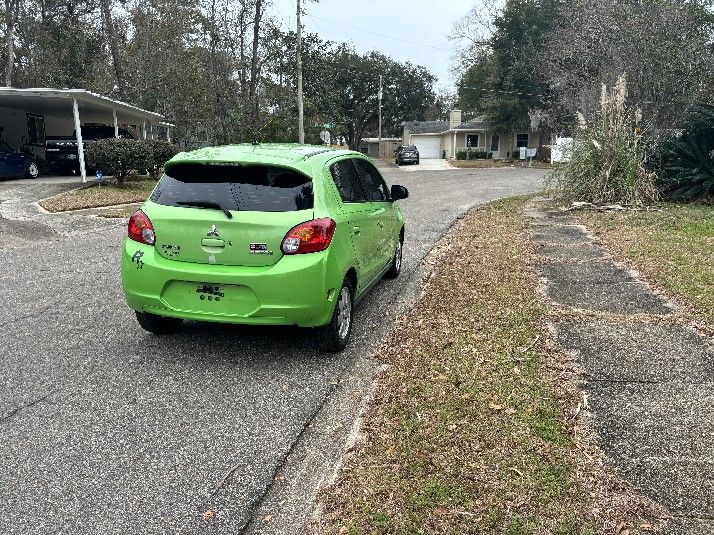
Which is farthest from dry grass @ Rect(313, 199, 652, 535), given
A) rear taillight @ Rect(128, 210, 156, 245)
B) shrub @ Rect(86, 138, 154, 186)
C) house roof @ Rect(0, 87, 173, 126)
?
house roof @ Rect(0, 87, 173, 126)

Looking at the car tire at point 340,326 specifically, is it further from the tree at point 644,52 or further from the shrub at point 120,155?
the tree at point 644,52

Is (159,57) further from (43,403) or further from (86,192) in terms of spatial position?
(43,403)

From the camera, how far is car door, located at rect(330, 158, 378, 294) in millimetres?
5160

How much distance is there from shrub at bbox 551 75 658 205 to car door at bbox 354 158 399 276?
29.7 feet

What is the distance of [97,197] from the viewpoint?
15.3 meters

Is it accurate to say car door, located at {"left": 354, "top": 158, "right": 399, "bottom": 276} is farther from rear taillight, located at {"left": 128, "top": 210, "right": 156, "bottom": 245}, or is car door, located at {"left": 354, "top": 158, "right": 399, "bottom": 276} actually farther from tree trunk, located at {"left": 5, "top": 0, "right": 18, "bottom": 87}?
tree trunk, located at {"left": 5, "top": 0, "right": 18, "bottom": 87}

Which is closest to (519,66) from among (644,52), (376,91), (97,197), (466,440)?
(644,52)

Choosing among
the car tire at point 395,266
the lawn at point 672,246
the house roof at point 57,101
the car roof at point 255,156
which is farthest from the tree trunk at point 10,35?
the car roof at point 255,156

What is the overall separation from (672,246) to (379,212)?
5554 millimetres

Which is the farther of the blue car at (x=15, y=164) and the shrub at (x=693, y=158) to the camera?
the blue car at (x=15, y=164)

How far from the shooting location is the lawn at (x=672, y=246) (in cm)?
636

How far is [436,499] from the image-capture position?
112 inches

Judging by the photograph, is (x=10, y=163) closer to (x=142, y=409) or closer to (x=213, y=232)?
(x=213, y=232)

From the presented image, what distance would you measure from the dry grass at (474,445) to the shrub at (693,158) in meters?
10.7
